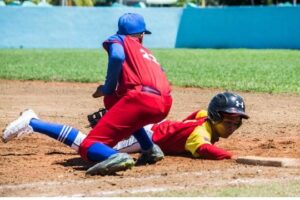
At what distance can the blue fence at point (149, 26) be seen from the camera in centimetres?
4428

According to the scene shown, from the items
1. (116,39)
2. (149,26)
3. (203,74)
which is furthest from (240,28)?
(116,39)

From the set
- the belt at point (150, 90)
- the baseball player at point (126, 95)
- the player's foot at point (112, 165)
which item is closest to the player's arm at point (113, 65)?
the baseball player at point (126, 95)

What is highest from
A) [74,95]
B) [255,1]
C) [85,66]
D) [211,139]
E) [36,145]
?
[211,139]

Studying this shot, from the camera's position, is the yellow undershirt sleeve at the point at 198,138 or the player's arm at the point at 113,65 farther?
the yellow undershirt sleeve at the point at 198,138

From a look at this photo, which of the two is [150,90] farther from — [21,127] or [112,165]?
[21,127]

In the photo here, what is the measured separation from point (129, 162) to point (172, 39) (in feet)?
133

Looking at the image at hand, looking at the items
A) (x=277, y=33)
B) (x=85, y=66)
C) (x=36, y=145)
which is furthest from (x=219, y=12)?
(x=36, y=145)

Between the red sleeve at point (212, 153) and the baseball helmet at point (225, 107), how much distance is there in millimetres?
318

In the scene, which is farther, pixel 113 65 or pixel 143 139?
pixel 143 139

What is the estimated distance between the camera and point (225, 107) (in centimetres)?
834

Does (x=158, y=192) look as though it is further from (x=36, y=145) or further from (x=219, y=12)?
(x=219, y=12)

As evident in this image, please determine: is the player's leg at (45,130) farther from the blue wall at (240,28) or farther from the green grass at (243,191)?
the blue wall at (240,28)

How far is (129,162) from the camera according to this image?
24.2 feet

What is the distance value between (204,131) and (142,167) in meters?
0.83
